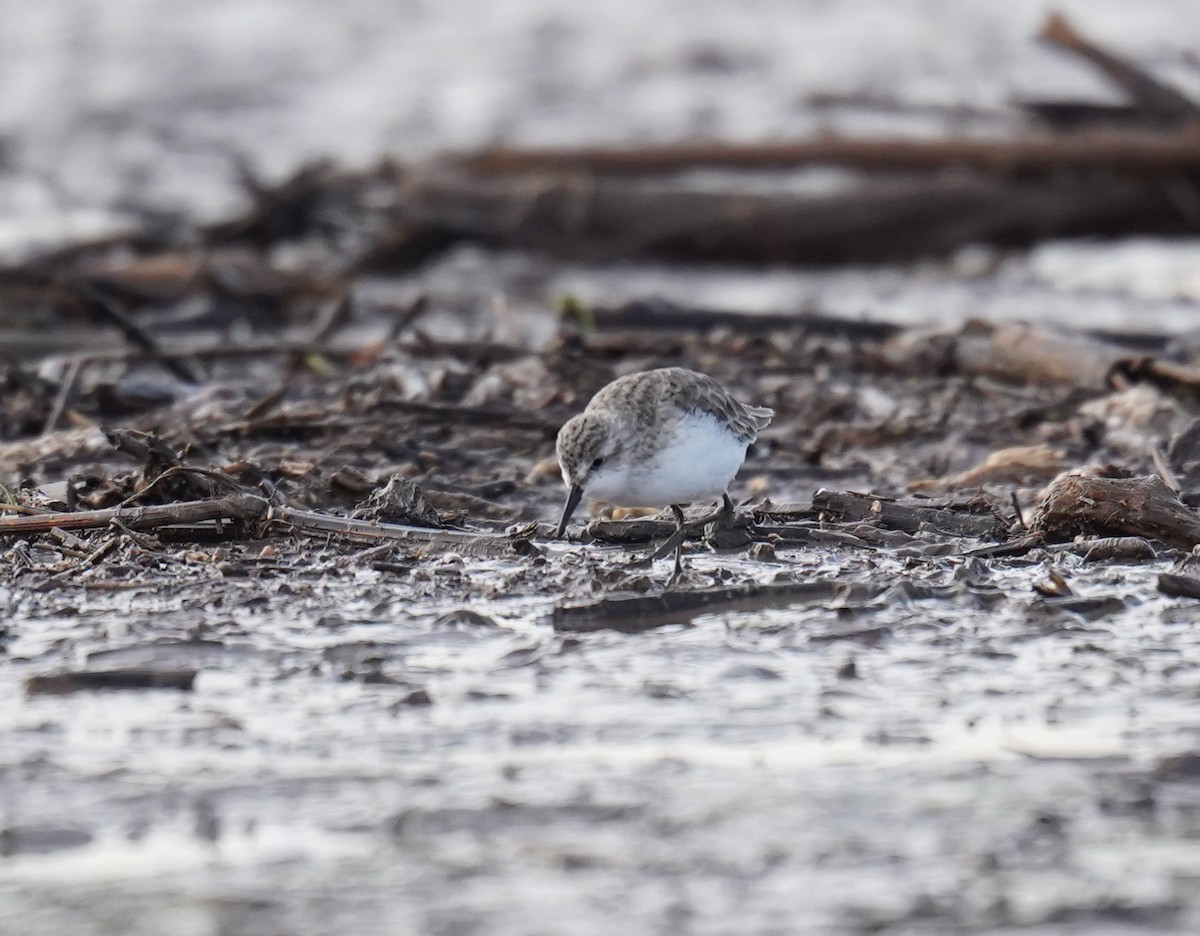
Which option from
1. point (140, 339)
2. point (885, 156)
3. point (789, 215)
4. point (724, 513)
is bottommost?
point (724, 513)

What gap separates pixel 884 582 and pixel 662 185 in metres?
7.03

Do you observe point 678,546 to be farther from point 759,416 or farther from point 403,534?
point 759,416

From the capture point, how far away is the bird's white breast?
16.2 ft

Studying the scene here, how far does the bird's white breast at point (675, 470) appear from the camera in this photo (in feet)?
16.2

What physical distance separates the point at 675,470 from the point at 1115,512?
3.86ft

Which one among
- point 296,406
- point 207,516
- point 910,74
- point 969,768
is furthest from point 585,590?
point 910,74

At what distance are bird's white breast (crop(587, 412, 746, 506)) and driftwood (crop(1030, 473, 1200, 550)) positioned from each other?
0.87m

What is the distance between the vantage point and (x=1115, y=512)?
503 centimetres

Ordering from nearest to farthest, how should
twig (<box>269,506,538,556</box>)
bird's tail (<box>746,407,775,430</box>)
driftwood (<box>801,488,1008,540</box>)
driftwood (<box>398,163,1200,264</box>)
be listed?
twig (<box>269,506,538,556</box>) → driftwood (<box>801,488,1008,540</box>) → bird's tail (<box>746,407,775,430</box>) → driftwood (<box>398,163,1200,264</box>)

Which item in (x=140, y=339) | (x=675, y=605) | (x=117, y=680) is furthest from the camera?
(x=140, y=339)

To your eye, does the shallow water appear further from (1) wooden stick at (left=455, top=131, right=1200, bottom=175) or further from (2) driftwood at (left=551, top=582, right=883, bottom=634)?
(1) wooden stick at (left=455, top=131, right=1200, bottom=175)

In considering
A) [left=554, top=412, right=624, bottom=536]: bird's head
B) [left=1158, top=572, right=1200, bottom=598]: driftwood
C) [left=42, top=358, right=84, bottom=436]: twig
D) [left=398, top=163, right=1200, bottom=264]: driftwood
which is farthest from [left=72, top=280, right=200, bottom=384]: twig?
[left=1158, top=572, right=1200, bottom=598]: driftwood

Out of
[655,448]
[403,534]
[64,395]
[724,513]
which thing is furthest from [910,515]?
[64,395]

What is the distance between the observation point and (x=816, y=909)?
116 inches
